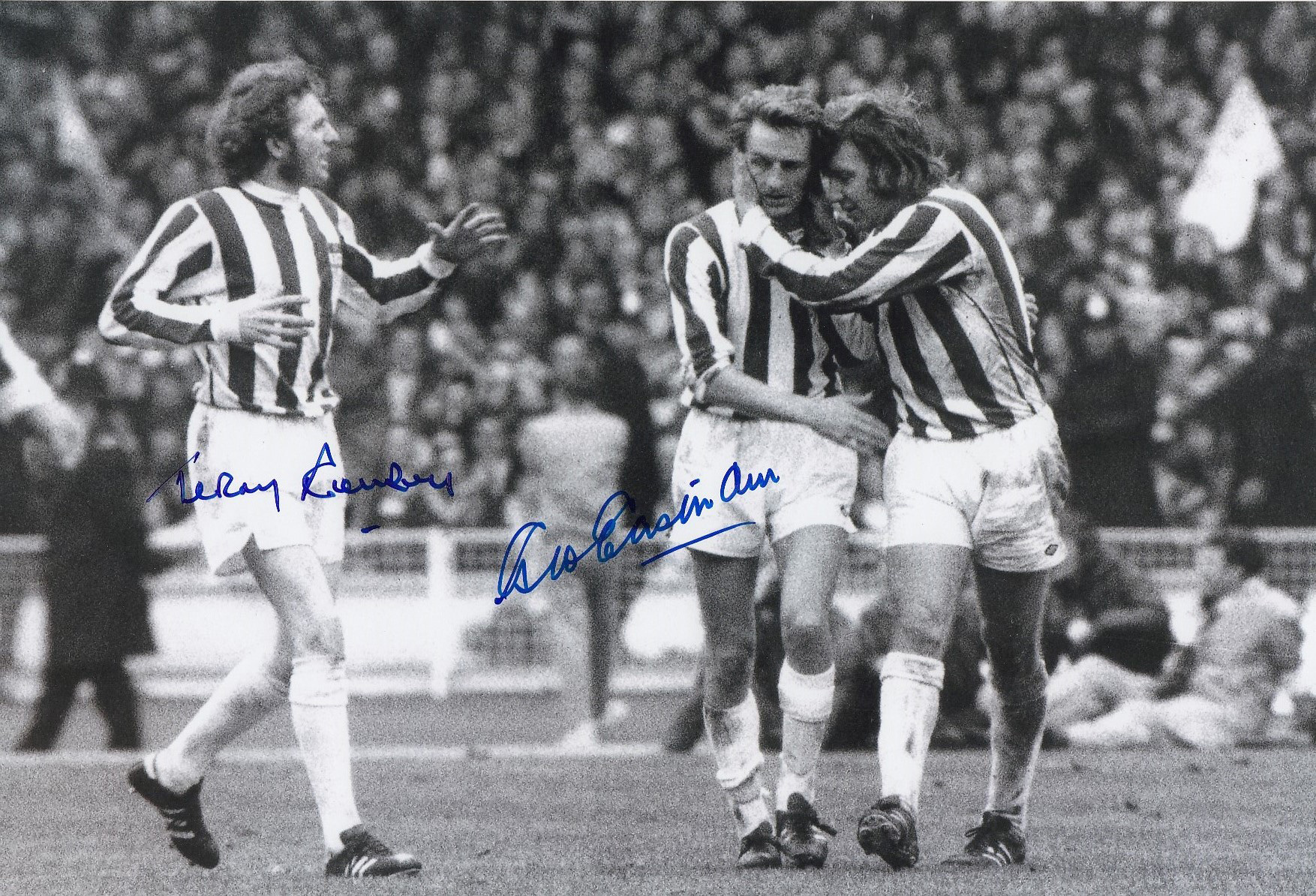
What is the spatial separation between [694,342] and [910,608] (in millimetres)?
1014

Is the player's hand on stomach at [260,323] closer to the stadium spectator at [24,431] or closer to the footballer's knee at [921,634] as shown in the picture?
the footballer's knee at [921,634]

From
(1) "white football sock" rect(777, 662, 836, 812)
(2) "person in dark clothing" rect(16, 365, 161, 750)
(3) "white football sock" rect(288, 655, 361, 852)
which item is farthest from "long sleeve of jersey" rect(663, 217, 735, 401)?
(2) "person in dark clothing" rect(16, 365, 161, 750)

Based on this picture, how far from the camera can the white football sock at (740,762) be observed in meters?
5.96

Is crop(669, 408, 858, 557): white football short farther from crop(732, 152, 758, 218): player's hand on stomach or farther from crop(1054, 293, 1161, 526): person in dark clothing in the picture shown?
crop(1054, 293, 1161, 526): person in dark clothing

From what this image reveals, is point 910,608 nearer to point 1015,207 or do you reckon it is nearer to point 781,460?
point 781,460

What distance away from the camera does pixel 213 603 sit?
12.9 meters

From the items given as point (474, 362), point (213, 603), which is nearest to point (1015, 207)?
point (474, 362)

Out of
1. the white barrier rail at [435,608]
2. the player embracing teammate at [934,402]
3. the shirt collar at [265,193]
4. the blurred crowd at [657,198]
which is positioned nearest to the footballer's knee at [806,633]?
the player embracing teammate at [934,402]

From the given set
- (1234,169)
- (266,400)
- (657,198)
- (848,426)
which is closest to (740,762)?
(848,426)

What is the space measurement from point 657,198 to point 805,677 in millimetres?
8722

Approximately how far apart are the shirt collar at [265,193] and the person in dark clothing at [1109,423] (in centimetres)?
668

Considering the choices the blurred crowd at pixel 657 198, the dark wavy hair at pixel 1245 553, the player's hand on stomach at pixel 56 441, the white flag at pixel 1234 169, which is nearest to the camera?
the dark wavy hair at pixel 1245 553

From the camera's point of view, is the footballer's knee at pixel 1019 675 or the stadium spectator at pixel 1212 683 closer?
the footballer's knee at pixel 1019 675

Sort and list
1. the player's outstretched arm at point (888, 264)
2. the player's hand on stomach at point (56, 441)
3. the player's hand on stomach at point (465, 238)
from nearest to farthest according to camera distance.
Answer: the player's outstretched arm at point (888, 264)
the player's hand on stomach at point (465, 238)
the player's hand on stomach at point (56, 441)
